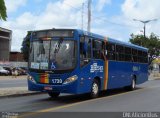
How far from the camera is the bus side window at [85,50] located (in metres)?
18.1

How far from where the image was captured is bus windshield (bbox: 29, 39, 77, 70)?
1756 cm

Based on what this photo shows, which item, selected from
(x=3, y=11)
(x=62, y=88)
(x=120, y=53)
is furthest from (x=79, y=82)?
(x=120, y=53)

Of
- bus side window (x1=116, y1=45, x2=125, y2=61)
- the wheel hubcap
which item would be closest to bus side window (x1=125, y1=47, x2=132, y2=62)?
bus side window (x1=116, y1=45, x2=125, y2=61)

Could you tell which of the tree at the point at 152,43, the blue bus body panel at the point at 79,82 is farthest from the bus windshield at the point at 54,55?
the tree at the point at 152,43

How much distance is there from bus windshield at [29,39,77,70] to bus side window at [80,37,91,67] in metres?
0.51

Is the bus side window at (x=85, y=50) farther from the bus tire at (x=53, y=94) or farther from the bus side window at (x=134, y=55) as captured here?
the bus side window at (x=134, y=55)

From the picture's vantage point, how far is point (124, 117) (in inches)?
508

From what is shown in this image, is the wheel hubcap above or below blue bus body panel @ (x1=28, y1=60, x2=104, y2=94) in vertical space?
below

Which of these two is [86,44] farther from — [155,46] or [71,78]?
[155,46]

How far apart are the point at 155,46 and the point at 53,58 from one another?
68255mm

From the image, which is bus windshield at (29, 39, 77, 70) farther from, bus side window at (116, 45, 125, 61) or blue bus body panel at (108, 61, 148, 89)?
bus side window at (116, 45, 125, 61)

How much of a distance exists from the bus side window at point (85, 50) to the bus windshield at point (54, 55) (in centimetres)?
51

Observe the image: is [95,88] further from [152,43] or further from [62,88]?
[152,43]

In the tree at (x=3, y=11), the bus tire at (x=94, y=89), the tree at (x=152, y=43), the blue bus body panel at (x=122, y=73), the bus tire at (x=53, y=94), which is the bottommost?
the bus tire at (x=53, y=94)
